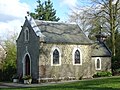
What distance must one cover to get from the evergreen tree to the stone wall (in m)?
24.0

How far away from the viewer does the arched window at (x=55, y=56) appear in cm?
3891

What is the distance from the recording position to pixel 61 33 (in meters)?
41.1

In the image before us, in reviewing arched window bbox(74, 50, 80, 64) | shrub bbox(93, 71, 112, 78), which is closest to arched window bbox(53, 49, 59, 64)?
arched window bbox(74, 50, 80, 64)

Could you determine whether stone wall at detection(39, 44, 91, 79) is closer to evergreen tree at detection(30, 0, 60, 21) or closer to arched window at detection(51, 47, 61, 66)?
arched window at detection(51, 47, 61, 66)

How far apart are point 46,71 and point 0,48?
84.0 feet

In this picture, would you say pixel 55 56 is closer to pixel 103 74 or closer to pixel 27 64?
pixel 27 64

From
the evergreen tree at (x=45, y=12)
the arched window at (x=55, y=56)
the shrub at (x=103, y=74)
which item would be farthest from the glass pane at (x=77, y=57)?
the evergreen tree at (x=45, y=12)

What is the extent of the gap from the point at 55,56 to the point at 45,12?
88.6 ft

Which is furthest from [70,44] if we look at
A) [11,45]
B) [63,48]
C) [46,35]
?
[11,45]

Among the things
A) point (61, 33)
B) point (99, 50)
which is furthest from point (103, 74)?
point (61, 33)

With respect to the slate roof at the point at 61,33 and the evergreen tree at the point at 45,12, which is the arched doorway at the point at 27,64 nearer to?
the slate roof at the point at 61,33

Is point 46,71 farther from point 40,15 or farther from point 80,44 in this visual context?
point 40,15

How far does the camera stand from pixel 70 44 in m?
40.5

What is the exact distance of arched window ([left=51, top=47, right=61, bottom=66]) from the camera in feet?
128
